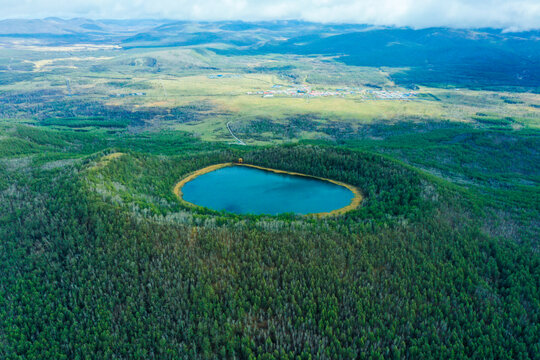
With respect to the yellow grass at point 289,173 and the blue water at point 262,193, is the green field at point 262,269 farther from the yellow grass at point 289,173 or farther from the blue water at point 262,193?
the blue water at point 262,193

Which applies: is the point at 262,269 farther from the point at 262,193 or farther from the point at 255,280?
the point at 262,193

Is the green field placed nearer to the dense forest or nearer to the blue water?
the dense forest

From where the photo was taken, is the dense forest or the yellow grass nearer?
the dense forest

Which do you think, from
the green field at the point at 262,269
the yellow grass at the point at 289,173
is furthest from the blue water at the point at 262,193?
the green field at the point at 262,269

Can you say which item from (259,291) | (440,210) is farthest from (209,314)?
(440,210)

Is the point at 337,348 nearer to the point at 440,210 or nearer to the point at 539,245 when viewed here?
the point at 440,210

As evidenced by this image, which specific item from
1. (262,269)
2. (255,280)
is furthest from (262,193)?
(255,280)

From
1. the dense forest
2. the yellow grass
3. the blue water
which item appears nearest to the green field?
the dense forest
